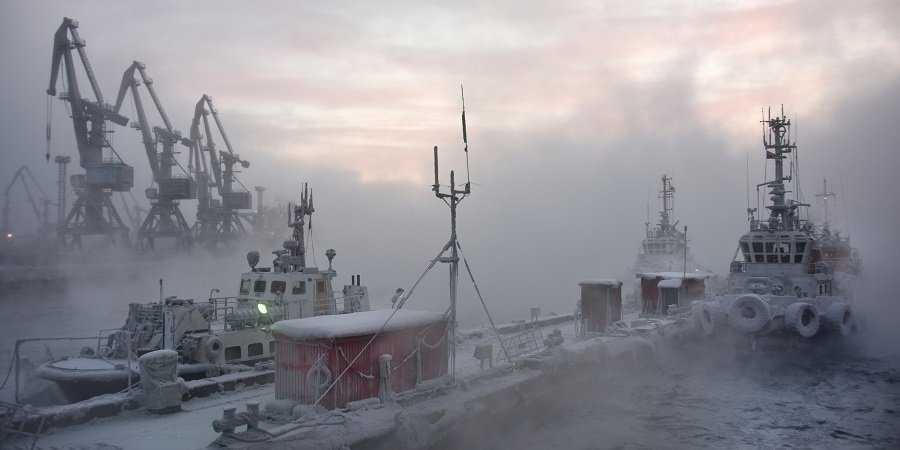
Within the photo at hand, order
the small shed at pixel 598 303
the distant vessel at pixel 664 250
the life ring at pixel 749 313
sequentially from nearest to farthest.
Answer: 1. the small shed at pixel 598 303
2. the life ring at pixel 749 313
3. the distant vessel at pixel 664 250

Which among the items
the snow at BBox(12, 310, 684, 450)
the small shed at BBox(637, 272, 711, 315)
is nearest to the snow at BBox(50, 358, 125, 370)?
the snow at BBox(12, 310, 684, 450)

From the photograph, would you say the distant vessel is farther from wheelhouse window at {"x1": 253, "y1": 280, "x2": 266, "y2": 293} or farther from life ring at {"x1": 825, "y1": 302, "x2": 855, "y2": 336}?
wheelhouse window at {"x1": 253, "y1": 280, "x2": 266, "y2": 293}

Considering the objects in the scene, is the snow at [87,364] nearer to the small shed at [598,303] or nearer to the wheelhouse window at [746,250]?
the small shed at [598,303]

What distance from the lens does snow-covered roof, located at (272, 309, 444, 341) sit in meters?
13.3

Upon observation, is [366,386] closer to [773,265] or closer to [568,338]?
[568,338]

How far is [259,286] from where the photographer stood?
76.1ft

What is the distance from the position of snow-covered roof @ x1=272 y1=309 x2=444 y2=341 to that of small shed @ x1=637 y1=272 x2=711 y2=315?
22.0 m

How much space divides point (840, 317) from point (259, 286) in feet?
91.0

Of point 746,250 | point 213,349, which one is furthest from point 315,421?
point 746,250

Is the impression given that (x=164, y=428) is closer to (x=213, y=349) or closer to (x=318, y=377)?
(x=318, y=377)

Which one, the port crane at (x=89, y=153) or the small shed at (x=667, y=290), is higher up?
the port crane at (x=89, y=153)

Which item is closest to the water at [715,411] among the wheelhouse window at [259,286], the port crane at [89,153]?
the wheelhouse window at [259,286]

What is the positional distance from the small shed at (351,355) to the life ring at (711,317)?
19152mm

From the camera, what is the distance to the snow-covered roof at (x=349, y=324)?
1332cm
